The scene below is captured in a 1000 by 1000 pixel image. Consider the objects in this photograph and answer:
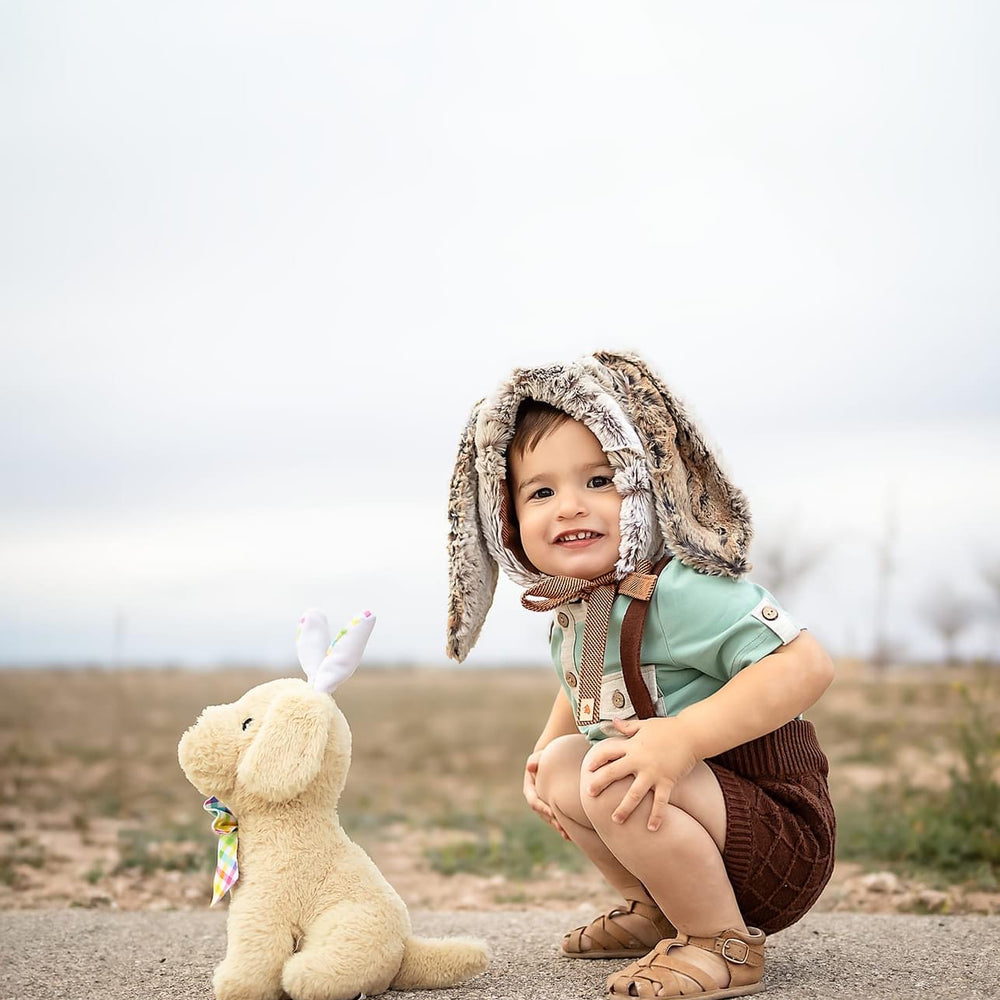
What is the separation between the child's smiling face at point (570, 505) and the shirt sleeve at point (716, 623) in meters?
0.20

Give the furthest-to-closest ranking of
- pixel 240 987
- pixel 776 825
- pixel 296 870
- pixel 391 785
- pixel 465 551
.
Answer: pixel 391 785
pixel 465 551
pixel 776 825
pixel 296 870
pixel 240 987

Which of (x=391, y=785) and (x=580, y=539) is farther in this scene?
(x=391, y=785)

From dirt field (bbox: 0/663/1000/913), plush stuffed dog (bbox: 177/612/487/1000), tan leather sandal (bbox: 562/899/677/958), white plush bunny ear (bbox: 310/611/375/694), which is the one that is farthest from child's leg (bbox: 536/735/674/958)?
dirt field (bbox: 0/663/1000/913)

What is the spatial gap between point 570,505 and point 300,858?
1085 mm

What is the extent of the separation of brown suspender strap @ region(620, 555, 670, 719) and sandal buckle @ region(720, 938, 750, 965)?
0.57m

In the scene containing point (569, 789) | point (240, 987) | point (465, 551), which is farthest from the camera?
point (465, 551)

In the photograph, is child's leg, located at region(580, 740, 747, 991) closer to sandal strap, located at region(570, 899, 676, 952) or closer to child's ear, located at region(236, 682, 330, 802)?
sandal strap, located at region(570, 899, 676, 952)

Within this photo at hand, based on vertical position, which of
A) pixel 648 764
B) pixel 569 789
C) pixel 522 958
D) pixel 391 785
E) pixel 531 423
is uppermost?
pixel 531 423

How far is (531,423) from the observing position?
3037 mm

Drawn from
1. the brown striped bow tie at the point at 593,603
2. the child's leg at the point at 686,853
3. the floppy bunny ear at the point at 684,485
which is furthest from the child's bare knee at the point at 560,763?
the floppy bunny ear at the point at 684,485

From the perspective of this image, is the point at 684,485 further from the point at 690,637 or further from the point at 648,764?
the point at 648,764

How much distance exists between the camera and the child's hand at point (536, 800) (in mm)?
3127

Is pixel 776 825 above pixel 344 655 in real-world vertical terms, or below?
below

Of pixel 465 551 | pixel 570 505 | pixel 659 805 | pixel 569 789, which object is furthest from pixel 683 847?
pixel 465 551
